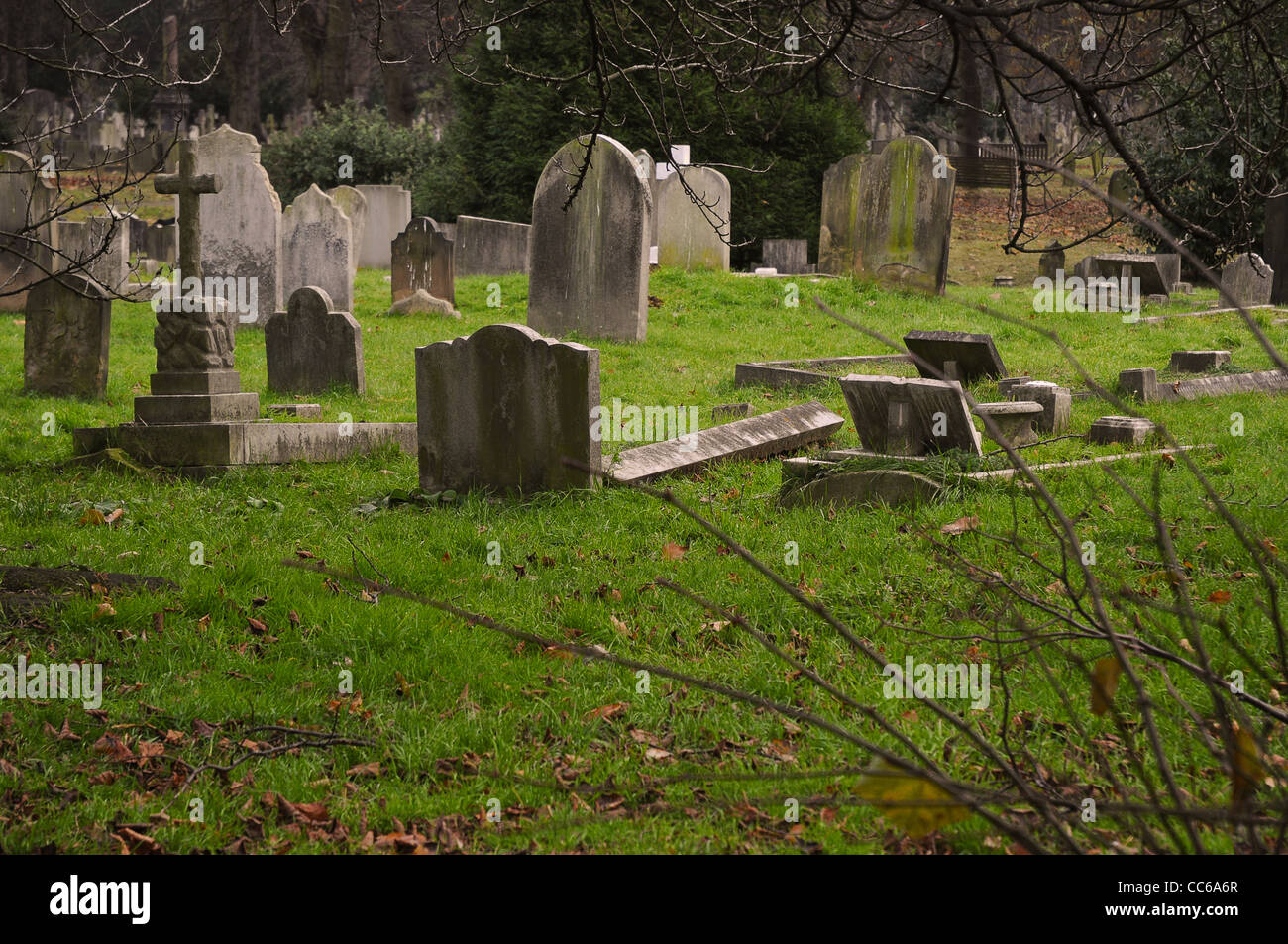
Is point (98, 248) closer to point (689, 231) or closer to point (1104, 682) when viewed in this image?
point (689, 231)

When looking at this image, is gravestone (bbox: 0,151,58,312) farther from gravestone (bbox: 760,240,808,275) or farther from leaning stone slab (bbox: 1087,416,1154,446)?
leaning stone slab (bbox: 1087,416,1154,446)

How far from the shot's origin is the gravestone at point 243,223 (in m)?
15.8

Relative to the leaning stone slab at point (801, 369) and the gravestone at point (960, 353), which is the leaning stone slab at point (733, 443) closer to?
the gravestone at point (960, 353)

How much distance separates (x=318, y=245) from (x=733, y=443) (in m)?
11.0

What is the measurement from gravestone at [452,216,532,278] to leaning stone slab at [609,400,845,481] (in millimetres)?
13471

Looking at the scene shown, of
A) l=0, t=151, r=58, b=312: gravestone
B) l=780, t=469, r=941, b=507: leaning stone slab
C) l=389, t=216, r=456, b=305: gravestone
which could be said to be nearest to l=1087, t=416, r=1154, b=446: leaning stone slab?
l=780, t=469, r=941, b=507: leaning stone slab

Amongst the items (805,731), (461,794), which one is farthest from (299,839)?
(805,731)

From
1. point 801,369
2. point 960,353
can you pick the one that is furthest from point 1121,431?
point 801,369

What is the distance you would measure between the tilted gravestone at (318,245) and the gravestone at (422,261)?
0.72 m

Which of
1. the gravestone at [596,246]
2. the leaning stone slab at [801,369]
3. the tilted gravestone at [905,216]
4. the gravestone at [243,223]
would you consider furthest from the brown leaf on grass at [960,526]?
the tilted gravestone at [905,216]

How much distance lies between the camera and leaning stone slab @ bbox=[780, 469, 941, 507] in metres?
6.65

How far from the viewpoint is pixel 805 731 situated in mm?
4242

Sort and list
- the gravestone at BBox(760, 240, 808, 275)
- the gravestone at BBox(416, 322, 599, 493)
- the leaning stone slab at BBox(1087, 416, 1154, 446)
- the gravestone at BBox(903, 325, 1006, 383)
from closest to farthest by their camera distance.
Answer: the gravestone at BBox(416, 322, 599, 493) → the leaning stone slab at BBox(1087, 416, 1154, 446) → the gravestone at BBox(903, 325, 1006, 383) → the gravestone at BBox(760, 240, 808, 275)
